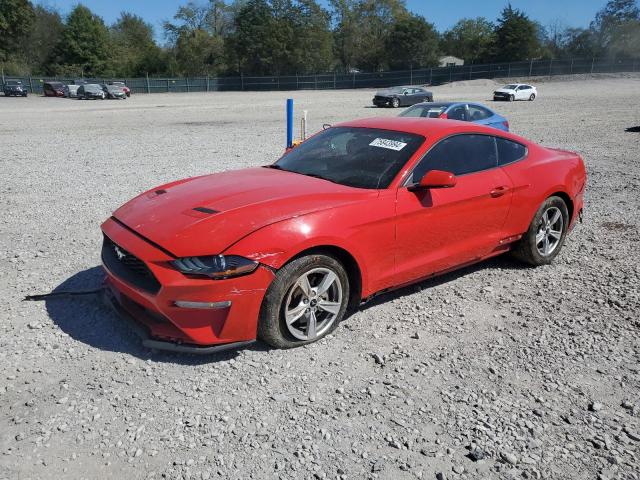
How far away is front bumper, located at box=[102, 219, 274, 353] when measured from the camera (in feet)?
10.7

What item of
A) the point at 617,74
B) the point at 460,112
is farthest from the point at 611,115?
the point at 617,74

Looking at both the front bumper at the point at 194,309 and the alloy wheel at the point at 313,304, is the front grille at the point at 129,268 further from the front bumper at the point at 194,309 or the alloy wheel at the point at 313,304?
the alloy wheel at the point at 313,304

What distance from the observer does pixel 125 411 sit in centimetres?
301

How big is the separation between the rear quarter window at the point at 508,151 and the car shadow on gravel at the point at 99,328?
2850 mm

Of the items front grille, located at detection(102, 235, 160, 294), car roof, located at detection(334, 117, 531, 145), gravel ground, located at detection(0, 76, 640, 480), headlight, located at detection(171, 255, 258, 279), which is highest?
car roof, located at detection(334, 117, 531, 145)

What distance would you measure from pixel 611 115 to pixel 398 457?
25.6m

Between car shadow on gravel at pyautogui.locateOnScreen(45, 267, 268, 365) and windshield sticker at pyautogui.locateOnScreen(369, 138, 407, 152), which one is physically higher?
windshield sticker at pyautogui.locateOnScreen(369, 138, 407, 152)

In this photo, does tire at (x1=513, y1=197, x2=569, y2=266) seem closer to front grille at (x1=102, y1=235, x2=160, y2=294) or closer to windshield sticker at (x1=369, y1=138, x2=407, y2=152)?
windshield sticker at (x1=369, y1=138, x2=407, y2=152)

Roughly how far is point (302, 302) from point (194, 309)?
29.7 inches

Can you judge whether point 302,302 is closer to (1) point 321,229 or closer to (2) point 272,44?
(1) point 321,229

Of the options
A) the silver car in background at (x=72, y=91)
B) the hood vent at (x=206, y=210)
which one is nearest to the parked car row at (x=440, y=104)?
the hood vent at (x=206, y=210)

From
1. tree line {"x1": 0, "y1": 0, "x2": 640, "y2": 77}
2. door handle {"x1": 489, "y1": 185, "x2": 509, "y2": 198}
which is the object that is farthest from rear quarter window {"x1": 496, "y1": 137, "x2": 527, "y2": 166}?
tree line {"x1": 0, "y1": 0, "x2": 640, "y2": 77}

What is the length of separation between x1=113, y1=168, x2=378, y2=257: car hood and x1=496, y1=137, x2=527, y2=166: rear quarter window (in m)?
1.66

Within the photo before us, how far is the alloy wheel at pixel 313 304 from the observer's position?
142 inches
